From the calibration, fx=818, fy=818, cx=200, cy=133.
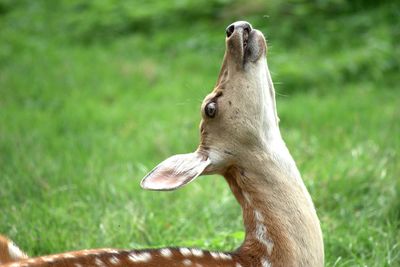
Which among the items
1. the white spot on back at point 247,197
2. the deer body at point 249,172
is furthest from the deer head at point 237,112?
the white spot on back at point 247,197

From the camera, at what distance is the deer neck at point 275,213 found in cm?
322

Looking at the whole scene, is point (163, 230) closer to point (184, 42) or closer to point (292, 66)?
point (292, 66)

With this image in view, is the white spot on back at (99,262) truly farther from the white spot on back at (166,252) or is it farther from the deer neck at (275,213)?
the deer neck at (275,213)

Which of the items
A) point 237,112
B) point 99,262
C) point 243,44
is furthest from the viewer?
point 243,44

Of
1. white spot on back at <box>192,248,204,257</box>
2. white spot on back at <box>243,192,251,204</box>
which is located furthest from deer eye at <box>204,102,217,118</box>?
white spot on back at <box>192,248,204,257</box>

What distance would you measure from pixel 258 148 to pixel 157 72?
6.34m

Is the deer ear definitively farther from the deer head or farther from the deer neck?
the deer neck

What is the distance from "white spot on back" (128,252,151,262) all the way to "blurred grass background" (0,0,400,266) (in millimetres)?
1152

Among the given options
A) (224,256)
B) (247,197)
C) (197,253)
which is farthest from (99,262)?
(247,197)

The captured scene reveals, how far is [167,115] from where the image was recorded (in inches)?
317

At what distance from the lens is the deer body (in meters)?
3.16

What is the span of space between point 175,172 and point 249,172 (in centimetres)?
34

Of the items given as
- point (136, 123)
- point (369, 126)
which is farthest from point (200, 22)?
point (369, 126)

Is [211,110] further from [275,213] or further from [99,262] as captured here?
[99,262]
